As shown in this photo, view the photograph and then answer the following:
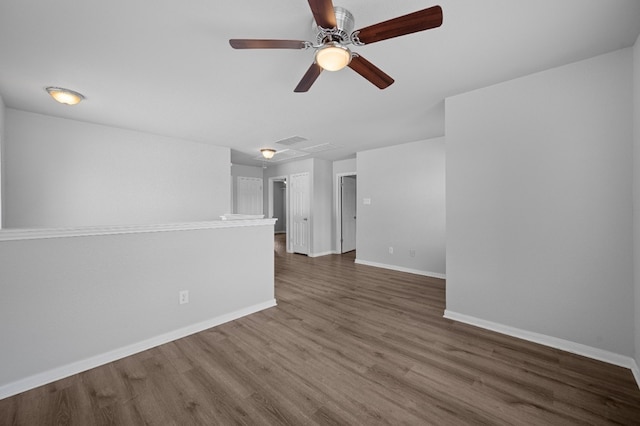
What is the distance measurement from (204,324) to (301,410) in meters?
1.58

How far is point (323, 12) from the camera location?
135cm

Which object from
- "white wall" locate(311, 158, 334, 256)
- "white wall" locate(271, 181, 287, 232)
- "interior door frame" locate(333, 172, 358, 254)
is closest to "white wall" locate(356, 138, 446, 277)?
"interior door frame" locate(333, 172, 358, 254)

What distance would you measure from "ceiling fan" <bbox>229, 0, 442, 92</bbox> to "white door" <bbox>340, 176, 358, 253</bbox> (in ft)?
16.7

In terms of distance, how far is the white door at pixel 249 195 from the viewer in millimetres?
7660

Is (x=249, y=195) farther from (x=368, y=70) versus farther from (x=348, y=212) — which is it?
(x=368, y=70)

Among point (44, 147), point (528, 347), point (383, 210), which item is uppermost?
point (44, 147)

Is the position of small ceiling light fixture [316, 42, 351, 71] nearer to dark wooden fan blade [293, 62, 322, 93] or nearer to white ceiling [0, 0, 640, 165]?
dark wooden fan blade [293, 62, 322, 93]

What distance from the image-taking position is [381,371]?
6.57ft

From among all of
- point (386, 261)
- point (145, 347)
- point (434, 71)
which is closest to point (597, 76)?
point (434, 71)

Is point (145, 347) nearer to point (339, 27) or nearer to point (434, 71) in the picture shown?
point (339, 27)

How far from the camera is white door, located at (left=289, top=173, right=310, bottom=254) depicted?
267 inches

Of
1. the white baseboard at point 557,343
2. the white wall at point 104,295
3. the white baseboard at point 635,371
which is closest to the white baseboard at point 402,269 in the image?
the white baseboard at point 557,343

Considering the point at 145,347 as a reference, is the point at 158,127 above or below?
above

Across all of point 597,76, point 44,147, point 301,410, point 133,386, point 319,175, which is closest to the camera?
point 301,410
